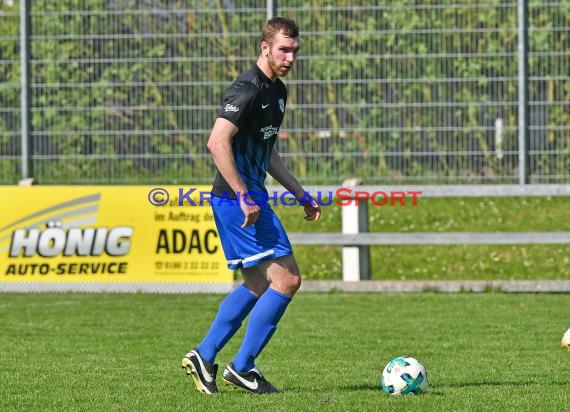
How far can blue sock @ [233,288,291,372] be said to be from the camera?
7551mm

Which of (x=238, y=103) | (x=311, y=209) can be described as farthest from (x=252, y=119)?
(x=311, y=209)

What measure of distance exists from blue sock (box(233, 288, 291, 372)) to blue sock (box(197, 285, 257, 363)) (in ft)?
0.35

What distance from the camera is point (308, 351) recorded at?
32.1 feet

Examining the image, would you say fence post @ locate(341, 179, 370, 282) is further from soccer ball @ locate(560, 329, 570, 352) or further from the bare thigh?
the bare thigh

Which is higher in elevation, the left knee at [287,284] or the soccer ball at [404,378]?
the left knee at [287,284]

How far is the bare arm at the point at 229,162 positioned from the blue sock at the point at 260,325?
20.3 inches

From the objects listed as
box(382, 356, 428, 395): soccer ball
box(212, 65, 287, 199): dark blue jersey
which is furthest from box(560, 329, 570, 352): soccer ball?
box(212, 65, 287, 199): dark blue jersey

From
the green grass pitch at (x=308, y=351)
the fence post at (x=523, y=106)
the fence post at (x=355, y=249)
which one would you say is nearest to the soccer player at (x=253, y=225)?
the green grass pitch at (x=308, y=351)

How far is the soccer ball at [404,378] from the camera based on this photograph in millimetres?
7453

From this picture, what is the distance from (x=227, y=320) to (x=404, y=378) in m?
1.04

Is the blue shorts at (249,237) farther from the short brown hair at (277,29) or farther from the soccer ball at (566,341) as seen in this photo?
the soccer ball at (566,341)

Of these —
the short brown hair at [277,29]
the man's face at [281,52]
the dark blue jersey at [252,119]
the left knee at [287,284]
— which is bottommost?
the left knee at [287,284]

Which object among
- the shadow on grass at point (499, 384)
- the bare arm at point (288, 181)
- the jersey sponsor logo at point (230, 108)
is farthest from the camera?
the bare arm at point (288, 181)

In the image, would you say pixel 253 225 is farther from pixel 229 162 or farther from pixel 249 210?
pixel 229 162
